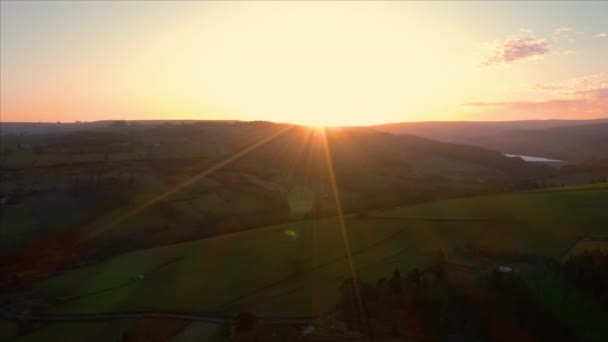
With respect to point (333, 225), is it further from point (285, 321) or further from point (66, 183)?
point (66, 183)

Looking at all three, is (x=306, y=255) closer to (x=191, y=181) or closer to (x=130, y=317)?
(x=130, y=317)

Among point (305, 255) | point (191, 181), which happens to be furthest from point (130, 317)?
point (191, 181)

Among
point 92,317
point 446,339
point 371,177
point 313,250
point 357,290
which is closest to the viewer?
point 446,339

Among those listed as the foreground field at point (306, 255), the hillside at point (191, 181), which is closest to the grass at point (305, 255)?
the foreground field at point (306, 255)

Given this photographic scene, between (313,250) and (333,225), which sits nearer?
(313,250)

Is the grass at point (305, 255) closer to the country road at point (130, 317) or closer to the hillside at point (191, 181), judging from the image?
the country road at point (130, 317)

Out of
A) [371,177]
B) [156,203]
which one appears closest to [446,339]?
[156,203]
